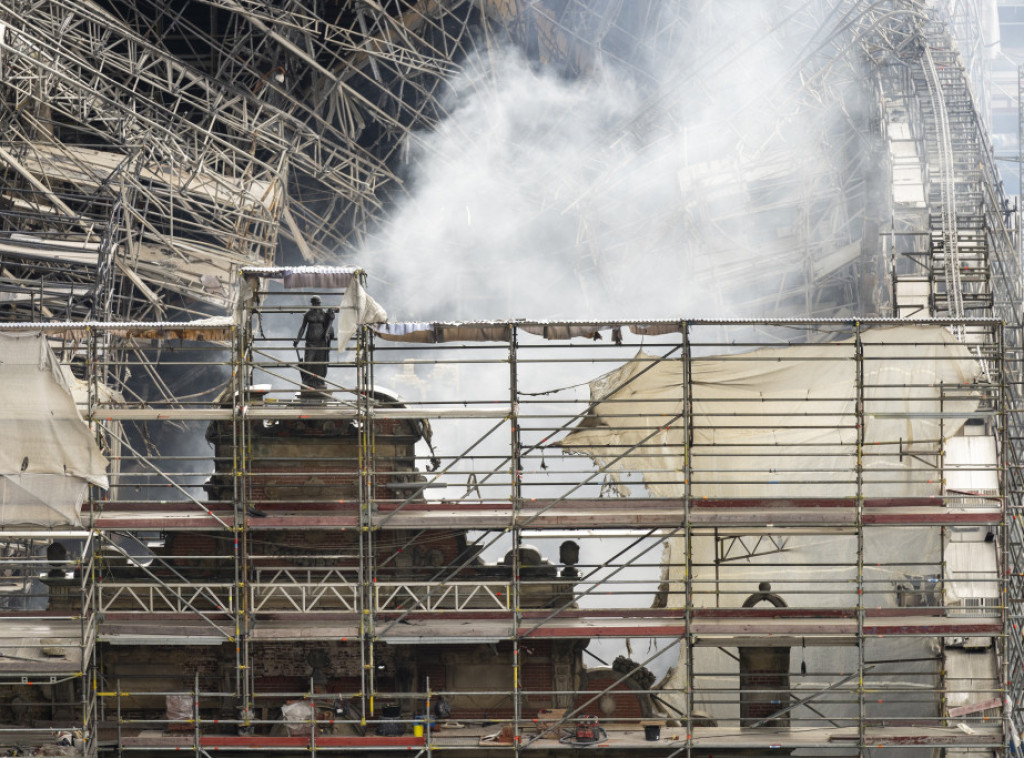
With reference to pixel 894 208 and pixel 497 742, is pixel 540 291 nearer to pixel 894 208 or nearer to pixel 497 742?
pixel 894 208

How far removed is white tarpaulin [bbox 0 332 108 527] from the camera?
25578mm

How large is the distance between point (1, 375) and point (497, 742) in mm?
9816

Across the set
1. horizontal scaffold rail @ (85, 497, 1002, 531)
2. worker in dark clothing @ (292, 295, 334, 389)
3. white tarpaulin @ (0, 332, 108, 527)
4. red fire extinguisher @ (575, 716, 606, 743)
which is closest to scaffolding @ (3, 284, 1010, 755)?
horizontal scaffold rail @ (85, 497, 1002, 531)

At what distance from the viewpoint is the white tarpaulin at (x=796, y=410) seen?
28.4 metres

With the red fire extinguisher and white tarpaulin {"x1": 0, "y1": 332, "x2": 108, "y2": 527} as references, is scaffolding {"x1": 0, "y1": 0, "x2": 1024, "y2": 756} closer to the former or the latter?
the red fire extinguisher

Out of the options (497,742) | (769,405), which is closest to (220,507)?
(497,742)

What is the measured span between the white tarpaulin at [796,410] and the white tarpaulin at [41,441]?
8305mm

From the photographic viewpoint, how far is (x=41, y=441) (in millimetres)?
25688

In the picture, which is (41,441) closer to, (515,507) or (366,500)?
(366,500)

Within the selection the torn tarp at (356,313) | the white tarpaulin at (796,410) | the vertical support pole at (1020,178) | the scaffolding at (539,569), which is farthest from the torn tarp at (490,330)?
the vertical support pole at (1020,178)

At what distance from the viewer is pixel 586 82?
44156 mm

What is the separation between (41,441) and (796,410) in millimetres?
13135

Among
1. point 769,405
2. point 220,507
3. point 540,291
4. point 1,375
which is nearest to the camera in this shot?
point 1,375

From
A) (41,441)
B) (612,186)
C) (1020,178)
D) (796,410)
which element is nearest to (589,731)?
(796,410)
